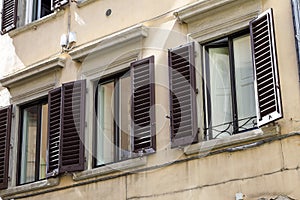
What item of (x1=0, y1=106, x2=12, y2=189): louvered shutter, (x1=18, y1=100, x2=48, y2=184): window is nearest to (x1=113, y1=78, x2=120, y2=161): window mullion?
(x1=18, y1=100, x2=48, y2=184): window

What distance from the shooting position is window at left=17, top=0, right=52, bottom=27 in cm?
1414

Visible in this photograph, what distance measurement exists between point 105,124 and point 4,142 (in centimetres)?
251

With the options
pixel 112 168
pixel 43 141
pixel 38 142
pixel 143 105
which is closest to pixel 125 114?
pixel 143 105

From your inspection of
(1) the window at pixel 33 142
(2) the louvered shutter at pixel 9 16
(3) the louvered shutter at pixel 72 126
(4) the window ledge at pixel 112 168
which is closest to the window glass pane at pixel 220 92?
(4) the window ledge at pixel 112 168

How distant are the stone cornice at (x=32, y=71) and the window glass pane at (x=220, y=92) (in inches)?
132

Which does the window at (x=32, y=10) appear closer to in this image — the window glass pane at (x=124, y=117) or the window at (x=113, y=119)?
the window at (x=113, y=119)

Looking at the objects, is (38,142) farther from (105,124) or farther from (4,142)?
(105,124)

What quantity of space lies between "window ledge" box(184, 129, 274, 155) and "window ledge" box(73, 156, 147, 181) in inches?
37.0

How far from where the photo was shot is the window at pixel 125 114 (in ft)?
35.6

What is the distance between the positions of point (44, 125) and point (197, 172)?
402 centimetres

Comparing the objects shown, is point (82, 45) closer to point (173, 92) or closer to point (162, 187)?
point (173, 92)

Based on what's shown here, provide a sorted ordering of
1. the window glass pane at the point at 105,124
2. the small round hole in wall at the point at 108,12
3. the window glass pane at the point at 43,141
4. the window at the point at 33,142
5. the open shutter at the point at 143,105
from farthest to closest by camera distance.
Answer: the window at the point at 33,142 → the window glass pane at the point at 43,141 → the small round hole in wall at the point at 108,12 → the window glass pane at the point at 105,124 → the open shutter at the point at 143,105

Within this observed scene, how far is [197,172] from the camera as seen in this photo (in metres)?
9.99

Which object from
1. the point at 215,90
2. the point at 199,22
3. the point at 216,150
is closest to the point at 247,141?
the point at 216,150
